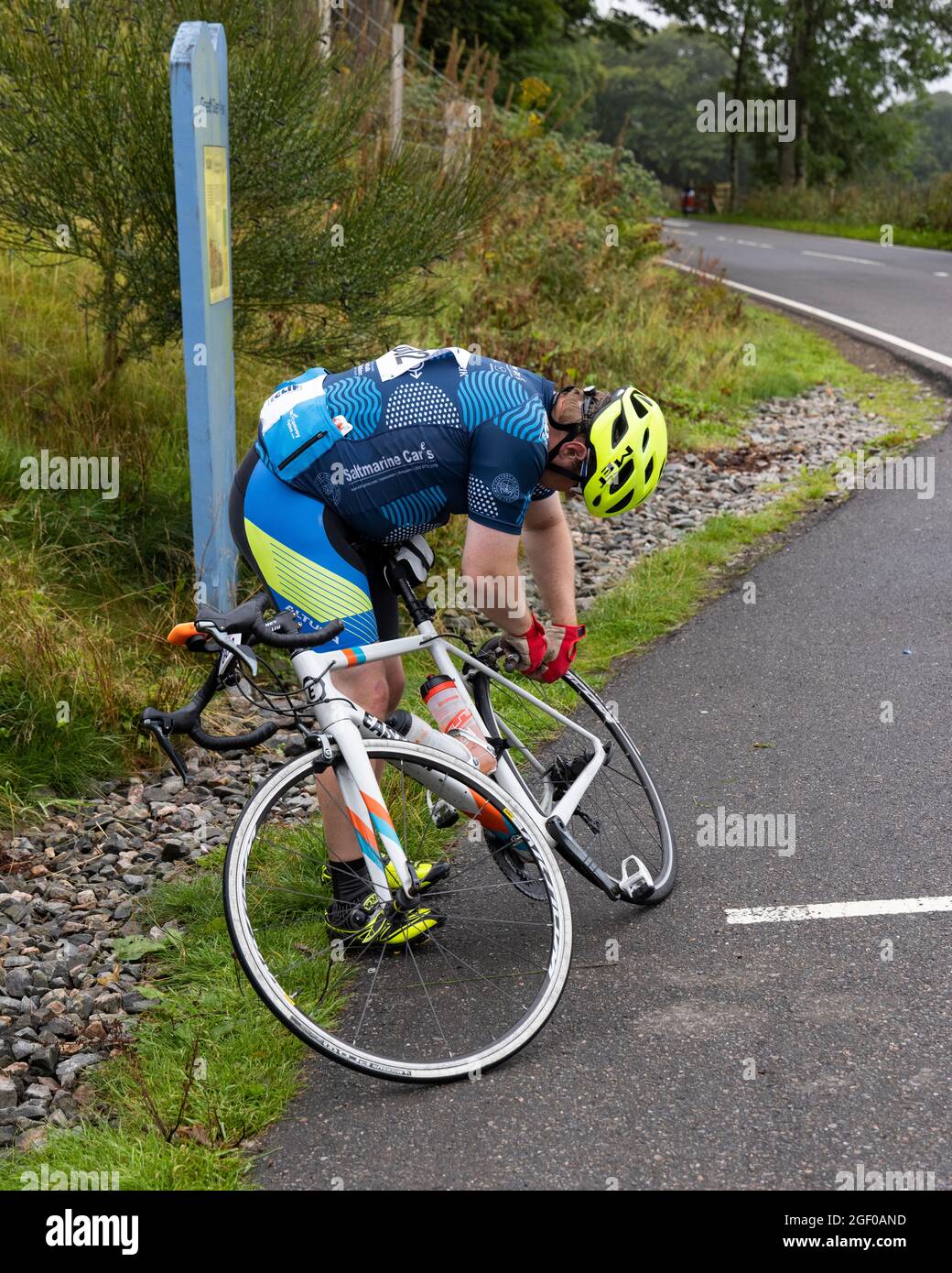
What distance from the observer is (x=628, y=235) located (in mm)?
14242

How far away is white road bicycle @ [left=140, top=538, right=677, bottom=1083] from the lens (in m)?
3.39

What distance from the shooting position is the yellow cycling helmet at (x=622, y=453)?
383cm

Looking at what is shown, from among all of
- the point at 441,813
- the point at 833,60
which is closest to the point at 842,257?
the point at 441,813

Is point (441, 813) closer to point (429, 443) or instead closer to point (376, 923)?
point (376, 923)

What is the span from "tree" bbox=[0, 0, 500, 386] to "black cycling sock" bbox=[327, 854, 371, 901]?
3.88 m

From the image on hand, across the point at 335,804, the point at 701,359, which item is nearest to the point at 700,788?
the point at 335,804

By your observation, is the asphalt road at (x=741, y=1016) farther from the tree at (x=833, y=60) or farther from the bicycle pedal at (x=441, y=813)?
the tree at (x=833, y=60)

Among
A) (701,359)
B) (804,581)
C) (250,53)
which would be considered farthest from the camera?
(701,359)

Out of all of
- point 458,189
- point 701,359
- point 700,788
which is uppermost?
point 458,189

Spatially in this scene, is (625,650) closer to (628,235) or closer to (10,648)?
(10,648)

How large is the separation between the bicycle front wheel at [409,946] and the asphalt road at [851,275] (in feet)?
33.2

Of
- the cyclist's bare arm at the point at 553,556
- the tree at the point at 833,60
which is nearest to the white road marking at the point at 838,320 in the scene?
the cyclist's bare arm at the point at 553,556

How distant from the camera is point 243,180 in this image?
666cm

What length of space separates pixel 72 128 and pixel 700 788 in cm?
432
